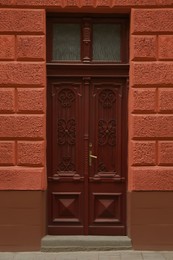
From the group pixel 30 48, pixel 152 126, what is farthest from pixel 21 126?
pixel 152 126

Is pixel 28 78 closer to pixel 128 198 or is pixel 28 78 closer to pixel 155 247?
pixel 128 198

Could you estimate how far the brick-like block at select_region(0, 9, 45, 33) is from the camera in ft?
27.1

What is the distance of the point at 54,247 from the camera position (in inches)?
329

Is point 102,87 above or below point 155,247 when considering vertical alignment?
above

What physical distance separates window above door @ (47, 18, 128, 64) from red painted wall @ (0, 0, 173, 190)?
32cm

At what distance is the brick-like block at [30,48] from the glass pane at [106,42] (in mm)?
855

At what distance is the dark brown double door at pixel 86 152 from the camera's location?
864cm

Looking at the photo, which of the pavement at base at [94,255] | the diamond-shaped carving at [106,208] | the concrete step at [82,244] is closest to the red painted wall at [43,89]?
the diamond-shaped carving at [106,208]

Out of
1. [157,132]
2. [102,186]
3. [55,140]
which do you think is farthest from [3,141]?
[157,132]

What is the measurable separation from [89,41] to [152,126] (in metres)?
1.58

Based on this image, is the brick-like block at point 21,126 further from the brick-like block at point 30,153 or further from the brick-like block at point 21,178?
the brick-like block at point 21,178

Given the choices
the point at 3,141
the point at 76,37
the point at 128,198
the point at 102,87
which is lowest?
the point at 128,198

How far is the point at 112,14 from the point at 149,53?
832 mm

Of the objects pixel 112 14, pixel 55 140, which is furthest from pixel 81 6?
pixel 55 140
